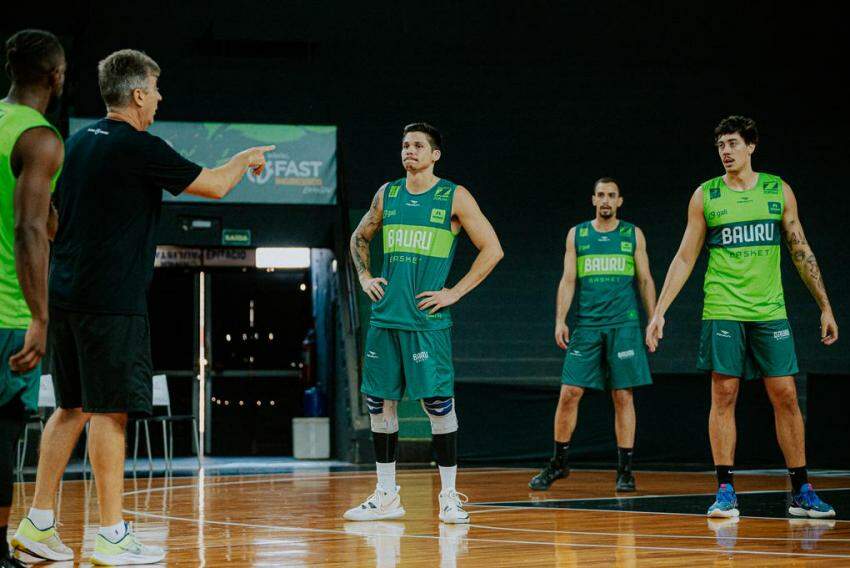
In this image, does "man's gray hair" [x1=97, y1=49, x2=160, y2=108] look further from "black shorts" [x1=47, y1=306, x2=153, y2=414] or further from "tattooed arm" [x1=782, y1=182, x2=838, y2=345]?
"tattooed arm" [x1=782, y1=182, x2=838, y2=345]

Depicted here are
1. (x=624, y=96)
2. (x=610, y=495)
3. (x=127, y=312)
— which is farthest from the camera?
(x=624, y=96)

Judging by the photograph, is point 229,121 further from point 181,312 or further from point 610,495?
point 610,495

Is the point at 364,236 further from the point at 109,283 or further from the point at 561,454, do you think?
the point at 561,454

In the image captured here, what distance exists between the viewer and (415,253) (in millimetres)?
5398

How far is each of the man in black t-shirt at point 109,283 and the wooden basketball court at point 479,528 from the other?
1.35ft

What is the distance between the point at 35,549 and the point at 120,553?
1.12 feet

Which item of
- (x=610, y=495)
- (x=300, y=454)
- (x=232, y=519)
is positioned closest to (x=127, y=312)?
(x=232, y=519)

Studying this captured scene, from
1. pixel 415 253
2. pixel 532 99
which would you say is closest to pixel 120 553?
pixel 415 253

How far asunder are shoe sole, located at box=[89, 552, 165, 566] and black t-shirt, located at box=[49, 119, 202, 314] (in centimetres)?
83

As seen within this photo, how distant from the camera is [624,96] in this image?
13094 millimetres

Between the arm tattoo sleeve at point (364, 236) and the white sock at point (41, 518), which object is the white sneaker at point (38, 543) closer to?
the white sock at point (41, 518)

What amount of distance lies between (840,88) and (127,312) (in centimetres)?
1145

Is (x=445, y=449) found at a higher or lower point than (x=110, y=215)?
lower

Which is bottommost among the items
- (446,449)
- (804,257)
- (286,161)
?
(446,449)
